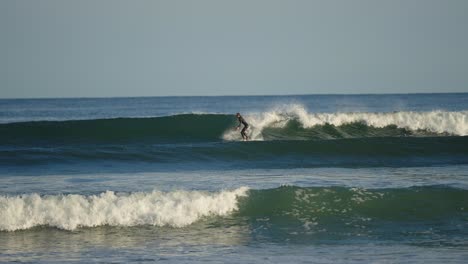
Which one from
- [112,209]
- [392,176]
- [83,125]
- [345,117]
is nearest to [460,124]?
[345,117]

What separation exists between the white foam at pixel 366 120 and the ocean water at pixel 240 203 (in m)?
5.73

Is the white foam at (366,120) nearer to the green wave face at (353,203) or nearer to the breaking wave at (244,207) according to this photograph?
the green wave face at (353,203)

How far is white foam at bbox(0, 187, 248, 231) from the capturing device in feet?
41.6

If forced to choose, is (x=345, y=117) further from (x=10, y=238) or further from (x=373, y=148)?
(x=10, y=238)

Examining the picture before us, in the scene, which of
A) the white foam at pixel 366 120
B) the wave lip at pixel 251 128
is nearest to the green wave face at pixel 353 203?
the wave lip at pixel 251 128

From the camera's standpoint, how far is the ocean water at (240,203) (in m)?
11.0

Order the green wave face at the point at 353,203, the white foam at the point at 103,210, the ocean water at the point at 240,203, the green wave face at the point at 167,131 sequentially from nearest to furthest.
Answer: the ocean water at the point at 240,203, the white foam at the point at 103,210, the green wave face at the point at 353,203, the green wave face at the point at 167,131

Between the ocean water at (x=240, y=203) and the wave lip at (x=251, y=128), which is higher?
the wave lip at (x=251, y=128)

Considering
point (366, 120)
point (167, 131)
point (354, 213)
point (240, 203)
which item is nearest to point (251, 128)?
point (167, 131)

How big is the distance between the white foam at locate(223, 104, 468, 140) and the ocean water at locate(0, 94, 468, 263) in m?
5.73

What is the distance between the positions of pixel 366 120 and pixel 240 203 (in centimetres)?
1854

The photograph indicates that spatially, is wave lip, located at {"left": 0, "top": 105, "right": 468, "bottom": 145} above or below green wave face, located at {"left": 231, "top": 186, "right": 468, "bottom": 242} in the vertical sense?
above

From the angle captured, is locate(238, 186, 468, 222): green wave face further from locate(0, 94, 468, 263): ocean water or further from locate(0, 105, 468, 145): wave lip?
locate(0, 105, 468, 145): wave lip

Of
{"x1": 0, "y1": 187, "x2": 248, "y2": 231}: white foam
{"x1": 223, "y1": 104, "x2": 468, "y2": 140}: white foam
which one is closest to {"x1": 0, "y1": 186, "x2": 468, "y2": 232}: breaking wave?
{"x1": 0, "y1": 187, "x2": 248, "y2": 231}: white foam
